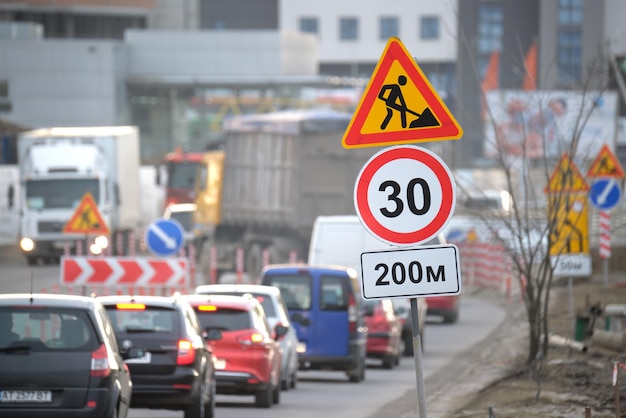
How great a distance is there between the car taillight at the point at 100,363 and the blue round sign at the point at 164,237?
1887 cm

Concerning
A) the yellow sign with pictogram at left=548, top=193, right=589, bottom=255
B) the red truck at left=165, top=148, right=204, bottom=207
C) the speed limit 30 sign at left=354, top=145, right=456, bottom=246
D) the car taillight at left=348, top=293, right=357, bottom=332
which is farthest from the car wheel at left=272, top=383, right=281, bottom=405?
the red truck at left=165, top=148, right=204, bottom=207

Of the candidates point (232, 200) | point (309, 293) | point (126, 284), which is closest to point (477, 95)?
point (232, 200)

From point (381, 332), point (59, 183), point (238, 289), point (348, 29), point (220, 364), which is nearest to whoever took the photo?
point (220, 364)

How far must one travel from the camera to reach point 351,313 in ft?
75.5

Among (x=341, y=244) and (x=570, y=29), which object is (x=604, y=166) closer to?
(x=341, y=244)

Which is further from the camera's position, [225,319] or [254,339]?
[225,319]

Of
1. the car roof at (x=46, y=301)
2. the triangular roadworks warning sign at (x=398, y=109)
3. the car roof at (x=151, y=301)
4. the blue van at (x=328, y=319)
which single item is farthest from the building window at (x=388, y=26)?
the triangular roadworks warning sign at (x=398, y=109)

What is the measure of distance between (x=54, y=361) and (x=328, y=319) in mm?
11354

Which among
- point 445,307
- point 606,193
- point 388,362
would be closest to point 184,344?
point 388,362

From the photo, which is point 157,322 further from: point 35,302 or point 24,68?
Answer: point 24,68

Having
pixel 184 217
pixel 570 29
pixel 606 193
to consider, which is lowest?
pixel 184 217

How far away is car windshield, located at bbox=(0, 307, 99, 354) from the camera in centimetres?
1207

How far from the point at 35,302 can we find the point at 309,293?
11.3 metres

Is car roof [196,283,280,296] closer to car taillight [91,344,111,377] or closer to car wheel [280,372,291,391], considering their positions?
car wheel [280,372,291,391]
